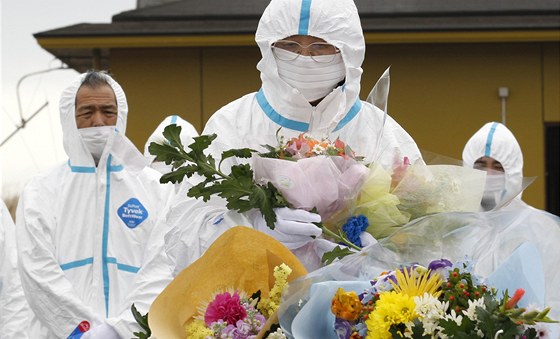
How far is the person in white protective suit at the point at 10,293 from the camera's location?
908 cm

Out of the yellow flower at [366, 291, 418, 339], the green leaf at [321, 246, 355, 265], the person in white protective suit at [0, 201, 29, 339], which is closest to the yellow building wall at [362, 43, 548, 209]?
the person in white protective suit at [0, 201, 29, 339]

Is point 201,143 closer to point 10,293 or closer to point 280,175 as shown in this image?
point 280,175

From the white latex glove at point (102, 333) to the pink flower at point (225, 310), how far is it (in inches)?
113

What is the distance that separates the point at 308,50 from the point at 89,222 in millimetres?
2999

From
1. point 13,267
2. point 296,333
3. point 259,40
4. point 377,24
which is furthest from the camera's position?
point 377,24

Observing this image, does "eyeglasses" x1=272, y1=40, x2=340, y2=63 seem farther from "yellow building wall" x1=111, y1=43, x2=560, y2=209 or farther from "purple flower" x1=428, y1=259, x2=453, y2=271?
"yellow building wall" x1=111, y1=43, x2=560, y2=209

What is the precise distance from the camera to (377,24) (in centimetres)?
1752

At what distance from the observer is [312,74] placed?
18.3ft

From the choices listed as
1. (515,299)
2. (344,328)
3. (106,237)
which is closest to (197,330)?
(344,328)

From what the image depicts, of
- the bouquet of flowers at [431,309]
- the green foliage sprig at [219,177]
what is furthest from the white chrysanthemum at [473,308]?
the green foliage sprig at [219,177]

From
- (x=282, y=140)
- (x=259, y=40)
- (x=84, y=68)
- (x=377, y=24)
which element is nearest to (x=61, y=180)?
(x=259, y=40)

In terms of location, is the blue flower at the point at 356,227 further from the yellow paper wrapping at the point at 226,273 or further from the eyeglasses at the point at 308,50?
the eyeglasses at the point at 308,50

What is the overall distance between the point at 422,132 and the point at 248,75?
232 centimetres

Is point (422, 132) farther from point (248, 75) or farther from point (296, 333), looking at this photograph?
point (296, 333)
